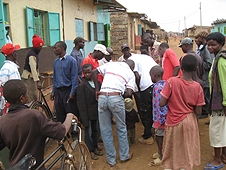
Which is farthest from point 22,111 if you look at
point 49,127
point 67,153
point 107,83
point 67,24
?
point 67,24

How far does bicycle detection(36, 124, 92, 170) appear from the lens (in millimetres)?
2527

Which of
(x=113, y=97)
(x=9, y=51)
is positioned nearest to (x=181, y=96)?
(x=113, y=97)

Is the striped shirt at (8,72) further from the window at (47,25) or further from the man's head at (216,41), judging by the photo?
the window at (47,25)

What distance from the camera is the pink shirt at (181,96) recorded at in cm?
300

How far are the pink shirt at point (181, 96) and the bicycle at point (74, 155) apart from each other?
3.77ft

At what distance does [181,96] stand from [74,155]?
4.73 feet

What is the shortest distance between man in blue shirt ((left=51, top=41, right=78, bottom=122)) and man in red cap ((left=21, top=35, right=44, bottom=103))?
1.98ft

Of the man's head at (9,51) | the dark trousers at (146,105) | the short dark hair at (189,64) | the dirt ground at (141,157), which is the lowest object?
the dirt ground at (141,157)

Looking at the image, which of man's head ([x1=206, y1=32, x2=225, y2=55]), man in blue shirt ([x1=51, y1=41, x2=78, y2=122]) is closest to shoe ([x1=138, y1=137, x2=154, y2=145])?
man in blue shirt ([x1=51, y1=41, x2=78, y2=122])

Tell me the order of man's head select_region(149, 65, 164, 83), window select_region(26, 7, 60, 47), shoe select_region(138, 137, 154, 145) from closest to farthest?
man's head select_region(149, 65, 164, 83)
shoe select_region(138, 137, 154, 145)
window select_region(26, 7, 60, 47)

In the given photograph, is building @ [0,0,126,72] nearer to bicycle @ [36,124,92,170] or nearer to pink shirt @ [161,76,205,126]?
bicycle @ [36,124,92,170]

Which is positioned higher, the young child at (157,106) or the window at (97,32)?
the window at (97,32)

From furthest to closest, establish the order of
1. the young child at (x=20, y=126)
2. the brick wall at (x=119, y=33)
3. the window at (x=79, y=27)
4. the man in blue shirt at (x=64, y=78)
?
the brick wall at (x=119, y=33), the window at (x=79, y=27), the man in blue shirt at (x=64, y=78), the young child at (x=20, y=126)

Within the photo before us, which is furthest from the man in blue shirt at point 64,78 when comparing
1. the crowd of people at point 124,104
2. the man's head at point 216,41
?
the man's head at point 216,41
